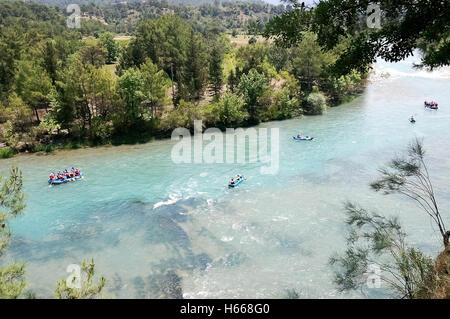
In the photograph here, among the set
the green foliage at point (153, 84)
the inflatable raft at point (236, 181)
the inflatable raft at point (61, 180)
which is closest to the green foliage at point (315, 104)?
the green foliage at point (153, 84)

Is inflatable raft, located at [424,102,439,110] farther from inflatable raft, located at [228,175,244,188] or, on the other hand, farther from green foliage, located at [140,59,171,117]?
green foliage, located at [140,59,171,117]

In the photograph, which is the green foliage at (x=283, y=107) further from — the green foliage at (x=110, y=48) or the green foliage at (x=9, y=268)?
the green foliage at (x=110, y=48)

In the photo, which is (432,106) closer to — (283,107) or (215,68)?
(283,107)

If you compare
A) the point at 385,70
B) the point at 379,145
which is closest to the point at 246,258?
the point at 379,145

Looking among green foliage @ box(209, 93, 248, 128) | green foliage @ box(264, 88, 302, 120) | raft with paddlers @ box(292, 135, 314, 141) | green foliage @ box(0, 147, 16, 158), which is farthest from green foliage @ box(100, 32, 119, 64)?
raft with paddlers @ box(292, 135, 314, 141)

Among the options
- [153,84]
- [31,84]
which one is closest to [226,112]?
[153,84]
